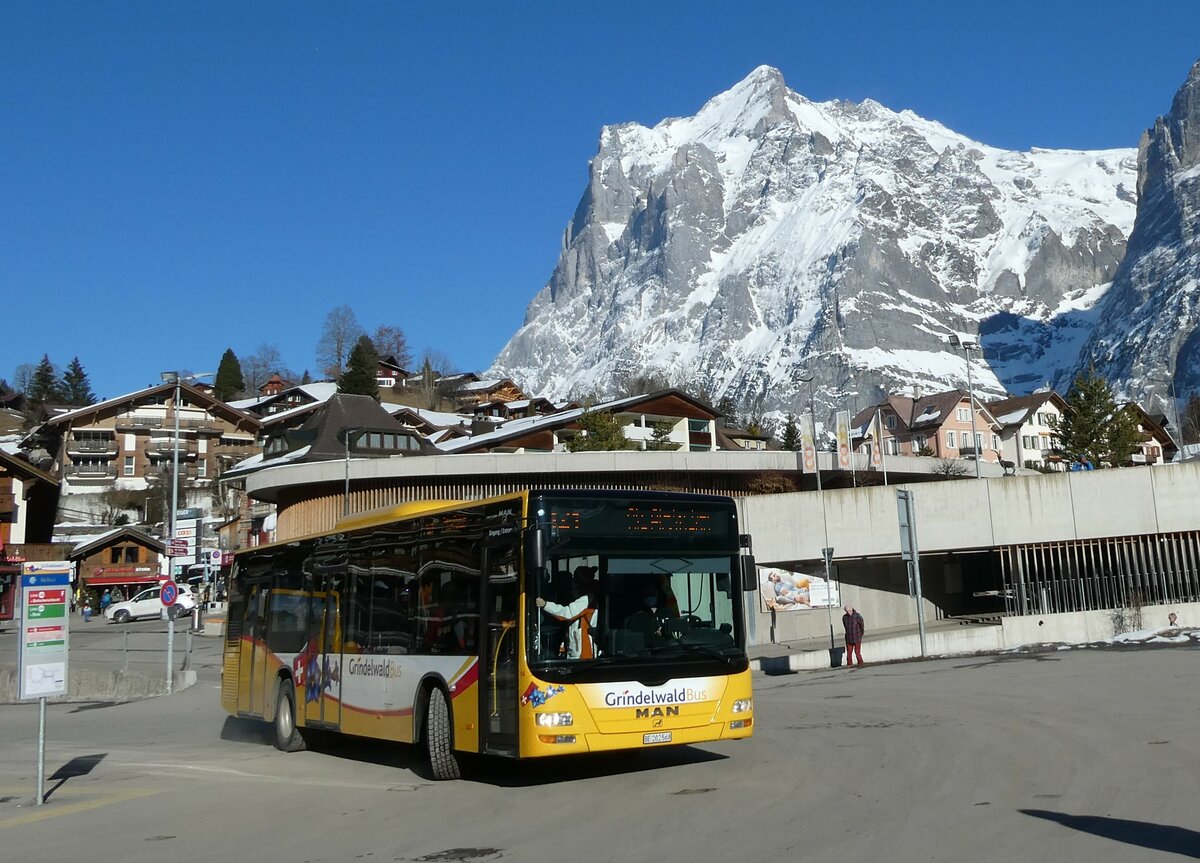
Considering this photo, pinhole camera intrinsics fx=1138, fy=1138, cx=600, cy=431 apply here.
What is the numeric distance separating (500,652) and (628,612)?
3.94 ft

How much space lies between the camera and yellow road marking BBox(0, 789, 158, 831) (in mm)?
10281

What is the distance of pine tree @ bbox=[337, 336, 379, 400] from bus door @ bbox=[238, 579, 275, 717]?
309 feet

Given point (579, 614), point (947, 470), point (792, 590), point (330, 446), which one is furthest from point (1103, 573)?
point (330, 446)

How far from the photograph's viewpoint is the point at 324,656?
44.9 ft

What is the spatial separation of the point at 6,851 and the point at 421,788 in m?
3.54

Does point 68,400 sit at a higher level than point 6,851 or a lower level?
higher

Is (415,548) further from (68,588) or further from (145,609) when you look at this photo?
(145,609)

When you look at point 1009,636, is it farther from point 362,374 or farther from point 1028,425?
point 362,374

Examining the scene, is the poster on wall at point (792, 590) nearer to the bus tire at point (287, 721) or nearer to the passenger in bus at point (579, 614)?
the bus tire at point (287, 721)

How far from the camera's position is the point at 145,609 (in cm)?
5834

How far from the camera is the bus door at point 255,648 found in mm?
15703

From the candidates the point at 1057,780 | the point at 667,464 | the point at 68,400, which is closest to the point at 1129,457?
the point at 667,464

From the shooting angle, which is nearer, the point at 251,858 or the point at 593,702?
the point at 251,858

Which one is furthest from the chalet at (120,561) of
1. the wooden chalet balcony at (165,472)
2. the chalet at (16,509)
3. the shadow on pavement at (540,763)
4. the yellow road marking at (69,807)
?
the yellow road marking at (69,807)
